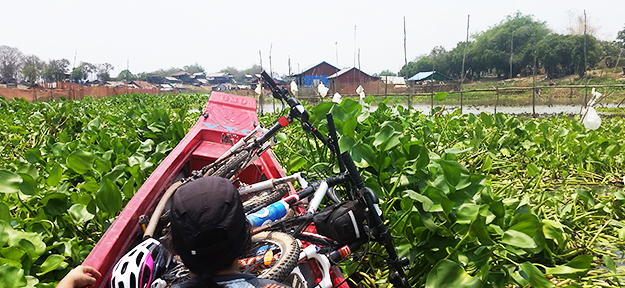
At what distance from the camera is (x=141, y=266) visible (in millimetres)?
1434

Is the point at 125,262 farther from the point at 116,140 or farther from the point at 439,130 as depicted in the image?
the point at 439,130

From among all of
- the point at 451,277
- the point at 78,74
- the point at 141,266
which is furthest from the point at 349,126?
the point at 78,74

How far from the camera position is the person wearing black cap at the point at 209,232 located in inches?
39.9

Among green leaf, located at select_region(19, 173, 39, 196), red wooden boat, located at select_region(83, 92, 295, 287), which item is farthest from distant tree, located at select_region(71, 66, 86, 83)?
green leaf, located at select_region(19, 173, 39, 196)

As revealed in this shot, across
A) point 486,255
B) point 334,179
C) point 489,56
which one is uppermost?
point 489,56

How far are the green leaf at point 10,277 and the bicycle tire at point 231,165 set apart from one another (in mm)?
1054

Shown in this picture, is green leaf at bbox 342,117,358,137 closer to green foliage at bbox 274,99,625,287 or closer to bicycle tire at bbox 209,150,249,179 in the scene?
green foliage at bbox 274,99,625,287

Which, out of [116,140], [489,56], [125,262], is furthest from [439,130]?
[489,56]

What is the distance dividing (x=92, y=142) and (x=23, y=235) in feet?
8.02

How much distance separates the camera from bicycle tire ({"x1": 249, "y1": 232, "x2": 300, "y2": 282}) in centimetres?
138

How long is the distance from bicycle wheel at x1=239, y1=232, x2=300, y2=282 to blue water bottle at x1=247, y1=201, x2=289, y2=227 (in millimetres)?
132

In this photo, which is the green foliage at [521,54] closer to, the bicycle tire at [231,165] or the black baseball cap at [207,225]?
the bicycle tire at [231,165]

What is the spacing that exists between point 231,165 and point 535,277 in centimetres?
157

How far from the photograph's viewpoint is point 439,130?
5.04 meters
